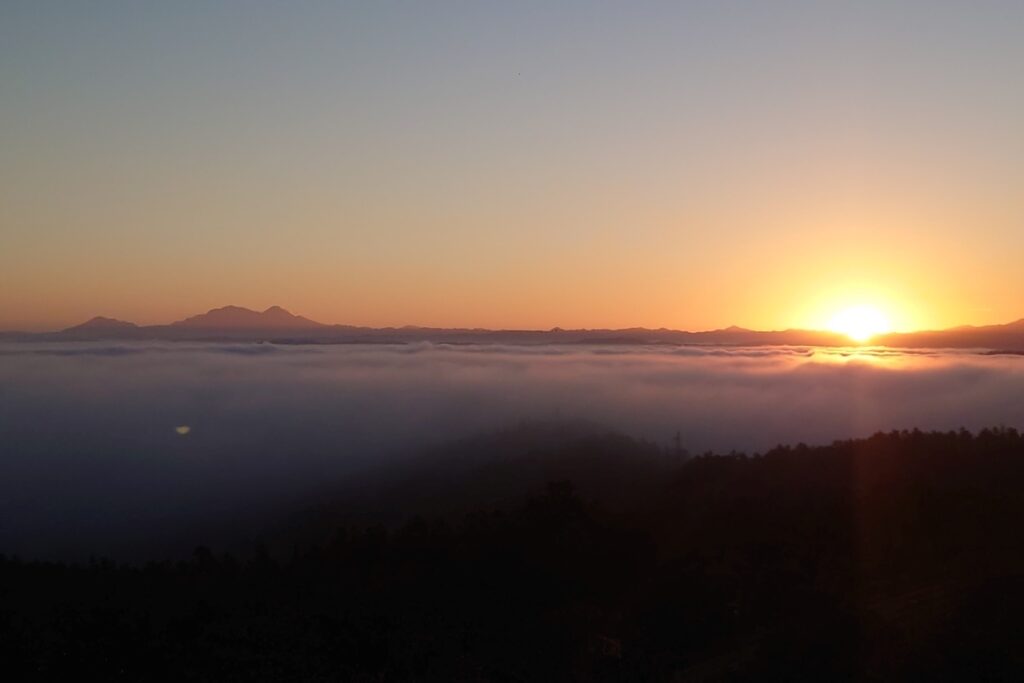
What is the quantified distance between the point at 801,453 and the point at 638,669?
4212 centimetres

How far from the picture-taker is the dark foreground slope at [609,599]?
16203 millimetres

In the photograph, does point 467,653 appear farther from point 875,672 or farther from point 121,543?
point 121,543

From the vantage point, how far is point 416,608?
945 inches

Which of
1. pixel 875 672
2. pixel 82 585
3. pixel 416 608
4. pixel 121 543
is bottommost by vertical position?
pixel 121 543

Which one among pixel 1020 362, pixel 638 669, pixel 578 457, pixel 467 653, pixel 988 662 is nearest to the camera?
pixel 988 662

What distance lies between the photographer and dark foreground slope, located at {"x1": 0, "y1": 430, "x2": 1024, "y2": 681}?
16.2 meters

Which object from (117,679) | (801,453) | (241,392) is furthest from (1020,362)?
(117,679)

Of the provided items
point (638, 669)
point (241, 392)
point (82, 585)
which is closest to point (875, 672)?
point (638, 669)

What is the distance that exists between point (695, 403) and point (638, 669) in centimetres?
10665

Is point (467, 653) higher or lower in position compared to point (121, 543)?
higher

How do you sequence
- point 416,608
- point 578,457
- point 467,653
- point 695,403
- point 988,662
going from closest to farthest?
point 988,662, point 467,653, point 416,608, point 578,457, point 695,403

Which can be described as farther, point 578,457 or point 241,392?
point 241,392

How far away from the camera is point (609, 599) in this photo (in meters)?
24.3

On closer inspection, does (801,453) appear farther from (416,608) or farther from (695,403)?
(695,403)
